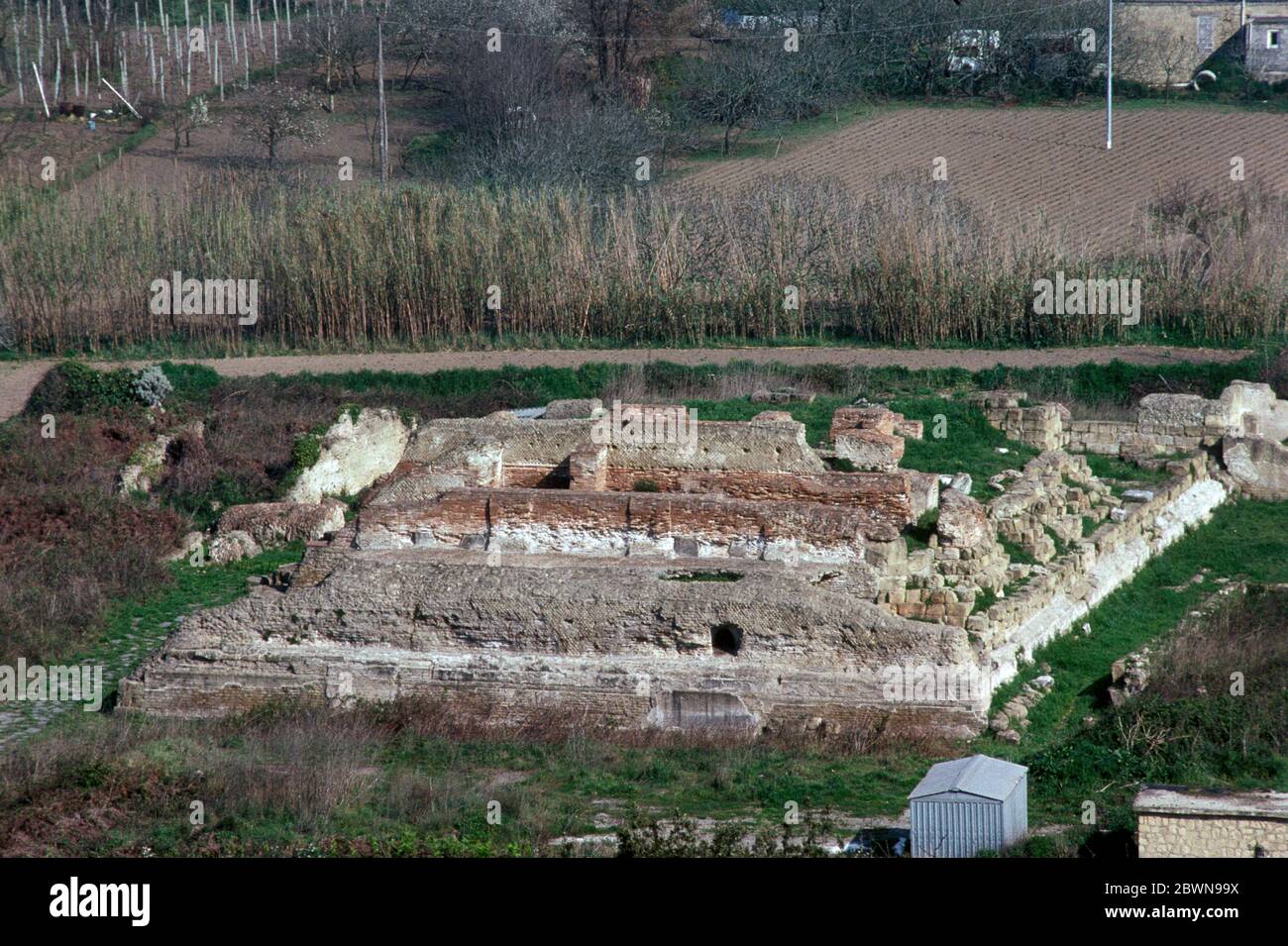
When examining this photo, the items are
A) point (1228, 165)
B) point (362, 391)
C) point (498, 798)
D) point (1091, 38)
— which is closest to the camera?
point (498, 798)

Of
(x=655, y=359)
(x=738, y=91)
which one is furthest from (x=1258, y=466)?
(x=738, y=91)

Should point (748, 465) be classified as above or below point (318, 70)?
below

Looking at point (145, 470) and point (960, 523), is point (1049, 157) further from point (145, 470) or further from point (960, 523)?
point (960, 523)

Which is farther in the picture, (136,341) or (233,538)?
(136,341)

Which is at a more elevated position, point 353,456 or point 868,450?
point 868,450

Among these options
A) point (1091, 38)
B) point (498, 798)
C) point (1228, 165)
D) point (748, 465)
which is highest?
point (1091, 38)
